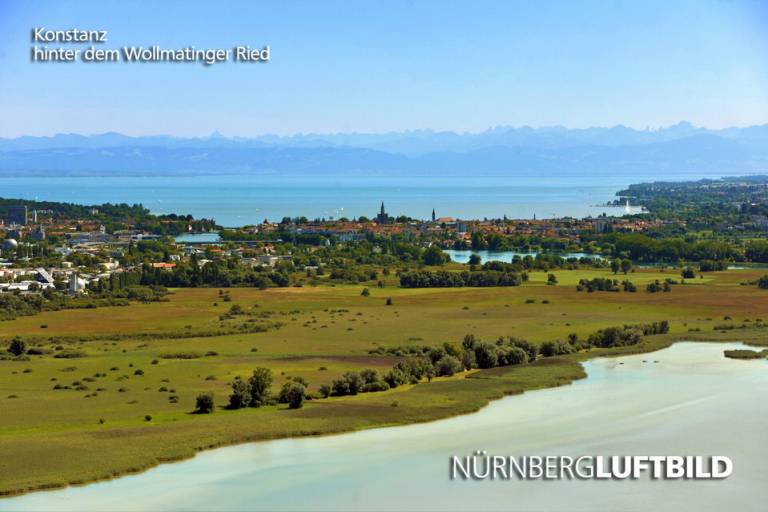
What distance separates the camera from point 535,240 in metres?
93.9

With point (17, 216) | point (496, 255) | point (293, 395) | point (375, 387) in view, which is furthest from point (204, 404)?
point (17, 216)

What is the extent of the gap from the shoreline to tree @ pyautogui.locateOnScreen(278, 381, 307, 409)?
7.65 ft

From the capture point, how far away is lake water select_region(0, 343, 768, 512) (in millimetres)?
20453

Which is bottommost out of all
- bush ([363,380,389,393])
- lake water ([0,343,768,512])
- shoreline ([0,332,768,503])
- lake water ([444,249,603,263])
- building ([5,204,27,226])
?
lake water ([0,343,768,512])

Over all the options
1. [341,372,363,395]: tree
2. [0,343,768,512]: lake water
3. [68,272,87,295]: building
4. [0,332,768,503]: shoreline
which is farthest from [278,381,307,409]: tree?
[68,272,87,295]: building

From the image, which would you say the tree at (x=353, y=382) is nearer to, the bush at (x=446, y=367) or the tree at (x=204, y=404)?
the bush at (x=446, y=367)

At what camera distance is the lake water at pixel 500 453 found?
2045 centimetres

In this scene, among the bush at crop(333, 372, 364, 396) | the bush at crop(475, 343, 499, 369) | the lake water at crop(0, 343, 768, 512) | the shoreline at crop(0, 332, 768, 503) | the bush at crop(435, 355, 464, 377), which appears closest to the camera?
the lake water at crop(0, 343, 768, 512)

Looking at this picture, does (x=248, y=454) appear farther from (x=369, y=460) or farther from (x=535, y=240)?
(x=535, y=240)

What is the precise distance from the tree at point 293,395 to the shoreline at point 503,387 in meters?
2.33

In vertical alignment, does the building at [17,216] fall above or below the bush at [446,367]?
above

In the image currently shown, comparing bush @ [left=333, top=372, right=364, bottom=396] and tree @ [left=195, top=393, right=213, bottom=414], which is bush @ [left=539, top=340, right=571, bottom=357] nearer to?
bush @ [left=333, top=372, right=364, bottom=396]

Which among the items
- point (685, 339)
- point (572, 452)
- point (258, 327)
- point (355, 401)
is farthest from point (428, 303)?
point (572, 452)

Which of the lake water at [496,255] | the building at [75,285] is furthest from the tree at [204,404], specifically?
the lake water at [496,255]
